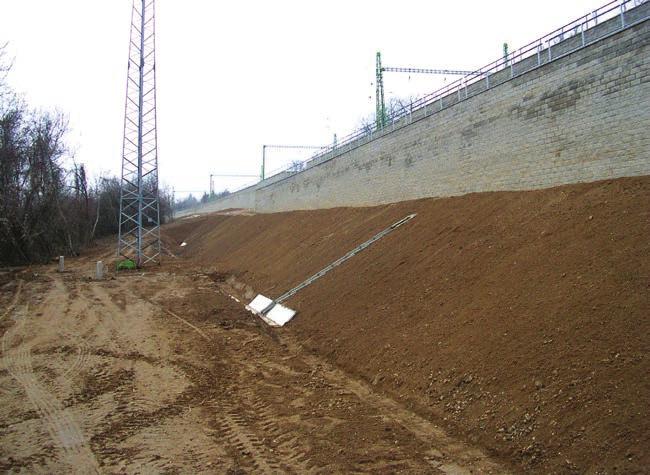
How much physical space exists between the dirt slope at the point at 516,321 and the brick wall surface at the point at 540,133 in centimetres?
71

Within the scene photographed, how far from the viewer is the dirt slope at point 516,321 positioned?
188 inches

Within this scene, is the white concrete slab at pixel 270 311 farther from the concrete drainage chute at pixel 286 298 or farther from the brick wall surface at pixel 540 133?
the brick wall surface at pixel 540 133

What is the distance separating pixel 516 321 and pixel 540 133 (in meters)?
6.73

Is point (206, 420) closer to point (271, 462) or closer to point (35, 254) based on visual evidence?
point (271, 462)

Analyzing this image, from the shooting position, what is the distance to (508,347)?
20.6 ft

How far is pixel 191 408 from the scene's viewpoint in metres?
6.70

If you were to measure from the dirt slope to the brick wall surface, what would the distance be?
0.71 m

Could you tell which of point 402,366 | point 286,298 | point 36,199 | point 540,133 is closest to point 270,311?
point 286,298

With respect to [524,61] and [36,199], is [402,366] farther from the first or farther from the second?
[36,199]

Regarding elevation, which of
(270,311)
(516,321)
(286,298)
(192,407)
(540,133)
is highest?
(540,133)

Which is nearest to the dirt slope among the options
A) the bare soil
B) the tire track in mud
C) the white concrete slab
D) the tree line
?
the bare soil

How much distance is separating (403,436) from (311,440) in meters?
1.14

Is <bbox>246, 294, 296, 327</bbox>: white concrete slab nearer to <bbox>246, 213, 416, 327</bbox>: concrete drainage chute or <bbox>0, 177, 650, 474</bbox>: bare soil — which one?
<bbox>246, 213, 416, 327</bbox>: concrete drainage chute

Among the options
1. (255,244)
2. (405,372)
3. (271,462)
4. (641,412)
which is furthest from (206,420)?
(255,244)
